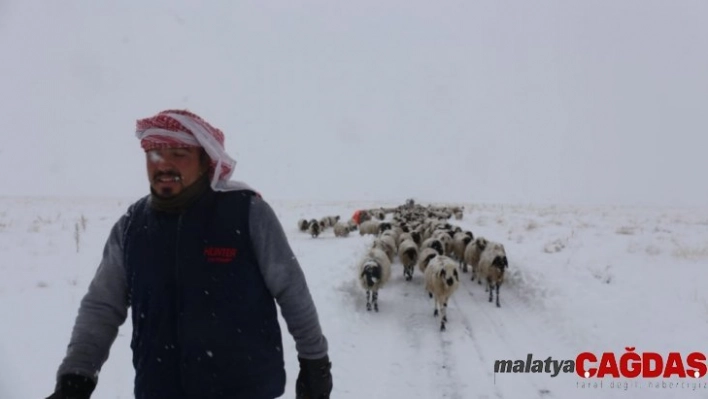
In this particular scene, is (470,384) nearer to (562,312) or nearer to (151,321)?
(562,312)

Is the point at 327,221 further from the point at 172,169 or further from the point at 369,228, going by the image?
the point at 172,169

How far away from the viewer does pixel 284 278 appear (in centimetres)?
212

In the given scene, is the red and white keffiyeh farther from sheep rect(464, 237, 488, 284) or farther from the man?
sheep rect(464, 237, 488, 284)

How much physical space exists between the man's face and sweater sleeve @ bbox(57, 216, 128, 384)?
36 centimetres

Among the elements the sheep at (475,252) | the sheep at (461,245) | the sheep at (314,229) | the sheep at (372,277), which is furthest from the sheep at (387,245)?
the sheep at (314,229)

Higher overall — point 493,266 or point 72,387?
point 72,387

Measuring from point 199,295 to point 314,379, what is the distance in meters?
0.70

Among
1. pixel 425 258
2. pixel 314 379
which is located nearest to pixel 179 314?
pixel 314 379

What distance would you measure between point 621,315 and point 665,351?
132 centimetres

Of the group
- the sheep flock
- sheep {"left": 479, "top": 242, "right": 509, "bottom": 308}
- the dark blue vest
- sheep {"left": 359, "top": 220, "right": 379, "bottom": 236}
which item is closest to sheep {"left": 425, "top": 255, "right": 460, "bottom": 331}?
the sheep flock

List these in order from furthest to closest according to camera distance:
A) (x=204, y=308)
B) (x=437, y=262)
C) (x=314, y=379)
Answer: (x=437, y=262) → (x=314, y=379) → (x=204, y=308)

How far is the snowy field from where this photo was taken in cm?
544

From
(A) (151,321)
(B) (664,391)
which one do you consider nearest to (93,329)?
(A) (151,321)

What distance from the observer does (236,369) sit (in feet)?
6.84
